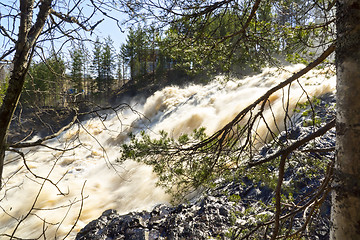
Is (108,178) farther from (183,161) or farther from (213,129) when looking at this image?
(183,161)

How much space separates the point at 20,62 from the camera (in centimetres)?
176

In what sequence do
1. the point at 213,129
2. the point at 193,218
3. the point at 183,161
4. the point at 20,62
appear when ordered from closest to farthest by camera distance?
1. the point at 20,62
2. the point at 183,161
3. the point at 193,218
4. the point at 213,129

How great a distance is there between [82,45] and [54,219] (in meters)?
6.44

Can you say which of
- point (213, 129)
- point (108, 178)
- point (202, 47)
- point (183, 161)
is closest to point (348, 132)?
point (183, 161)

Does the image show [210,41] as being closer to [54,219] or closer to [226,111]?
[54,219]

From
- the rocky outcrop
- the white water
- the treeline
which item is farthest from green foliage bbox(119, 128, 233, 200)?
the rocky outcrop

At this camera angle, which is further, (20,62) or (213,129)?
(213,129)

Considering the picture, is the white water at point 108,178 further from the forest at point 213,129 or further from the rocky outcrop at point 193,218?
the rocky outcrop at point 193,218

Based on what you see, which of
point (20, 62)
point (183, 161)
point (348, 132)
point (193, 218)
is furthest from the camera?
point (193, 218)

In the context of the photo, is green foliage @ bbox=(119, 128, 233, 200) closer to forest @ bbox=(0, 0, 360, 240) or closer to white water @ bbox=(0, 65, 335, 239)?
forest @ bbox=(0, 0, 360, 240)

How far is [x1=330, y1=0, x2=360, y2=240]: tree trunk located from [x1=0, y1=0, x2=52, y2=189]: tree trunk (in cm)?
169

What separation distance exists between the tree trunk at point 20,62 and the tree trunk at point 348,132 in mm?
1689

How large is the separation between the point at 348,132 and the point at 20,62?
1849 mm

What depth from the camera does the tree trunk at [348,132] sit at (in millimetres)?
845
